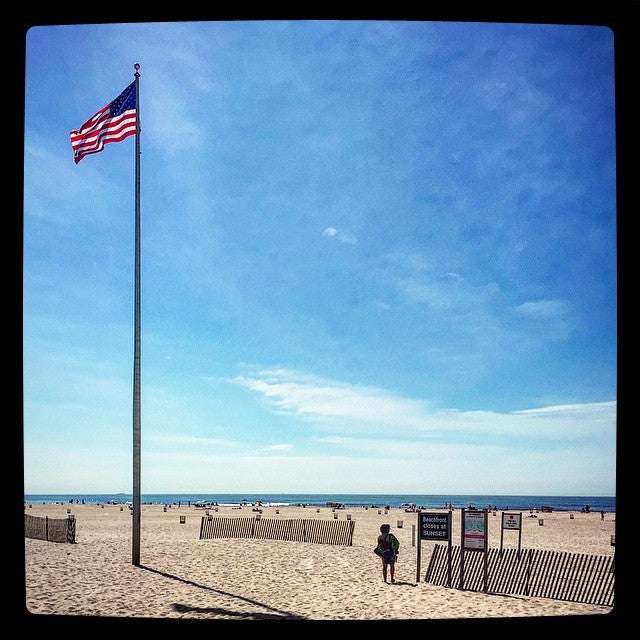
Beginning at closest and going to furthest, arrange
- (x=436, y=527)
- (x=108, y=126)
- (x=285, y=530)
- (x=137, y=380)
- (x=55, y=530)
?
1. (x=436, y=527)
2. (x=108, y=126)
3. (x=137, y=380)
4. (x=55, y=530)
5. (x=285, y=530)

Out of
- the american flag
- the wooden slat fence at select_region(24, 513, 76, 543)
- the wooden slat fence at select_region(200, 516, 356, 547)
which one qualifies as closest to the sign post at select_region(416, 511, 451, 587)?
the wooden slat fence at select_region(200, 516, 356, 547)

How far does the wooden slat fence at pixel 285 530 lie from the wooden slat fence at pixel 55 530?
5.06 metres

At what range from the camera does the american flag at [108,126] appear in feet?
45.2

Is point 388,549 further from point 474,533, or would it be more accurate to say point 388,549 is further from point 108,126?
point 108,126

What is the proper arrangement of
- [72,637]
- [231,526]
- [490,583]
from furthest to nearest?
1. [231,526]
2. [490,583]
3. [72,637]

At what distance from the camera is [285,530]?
21500mm

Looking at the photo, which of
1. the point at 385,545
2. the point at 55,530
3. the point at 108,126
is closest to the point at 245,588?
the point at 385,545

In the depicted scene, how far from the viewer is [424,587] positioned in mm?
11867

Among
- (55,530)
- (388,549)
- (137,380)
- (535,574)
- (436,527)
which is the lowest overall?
(55,530)

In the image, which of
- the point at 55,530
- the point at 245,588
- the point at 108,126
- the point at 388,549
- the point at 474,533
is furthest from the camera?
the point at 55,530

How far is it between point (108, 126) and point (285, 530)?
16710 millimetres

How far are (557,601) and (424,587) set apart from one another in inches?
113
